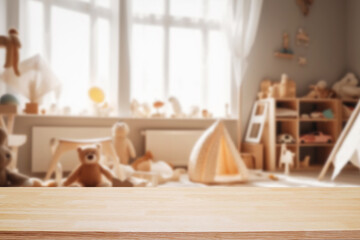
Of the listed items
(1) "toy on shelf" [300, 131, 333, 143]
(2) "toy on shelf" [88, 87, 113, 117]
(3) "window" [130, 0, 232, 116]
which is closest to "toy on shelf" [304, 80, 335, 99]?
(1) "toy on shelf" [300, 131, 333, 143]

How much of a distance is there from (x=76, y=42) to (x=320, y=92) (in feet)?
9.93

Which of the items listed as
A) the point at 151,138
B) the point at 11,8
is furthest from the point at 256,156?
the point at 11,8

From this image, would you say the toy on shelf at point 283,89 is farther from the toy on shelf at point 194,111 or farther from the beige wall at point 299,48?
the toy on shelf at point 194,111

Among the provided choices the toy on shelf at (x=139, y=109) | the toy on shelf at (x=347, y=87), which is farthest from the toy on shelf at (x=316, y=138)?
the toy on shelf at (x=139, y=109)

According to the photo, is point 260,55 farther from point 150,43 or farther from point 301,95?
point 150,43

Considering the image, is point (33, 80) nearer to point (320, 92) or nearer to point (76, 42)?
point (76, 42)

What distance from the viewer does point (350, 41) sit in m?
4.08

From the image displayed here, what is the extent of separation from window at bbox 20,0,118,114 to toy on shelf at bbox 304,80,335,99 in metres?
2.42

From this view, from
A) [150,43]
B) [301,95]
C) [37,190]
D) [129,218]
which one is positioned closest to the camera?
[129,218]

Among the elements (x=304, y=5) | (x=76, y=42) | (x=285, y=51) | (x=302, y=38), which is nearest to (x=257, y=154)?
(x=285, y=51)

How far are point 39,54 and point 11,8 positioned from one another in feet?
1.82

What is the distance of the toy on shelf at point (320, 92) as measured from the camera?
3.67 meters

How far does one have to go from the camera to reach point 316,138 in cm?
356

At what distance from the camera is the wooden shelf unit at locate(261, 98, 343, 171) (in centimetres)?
344
